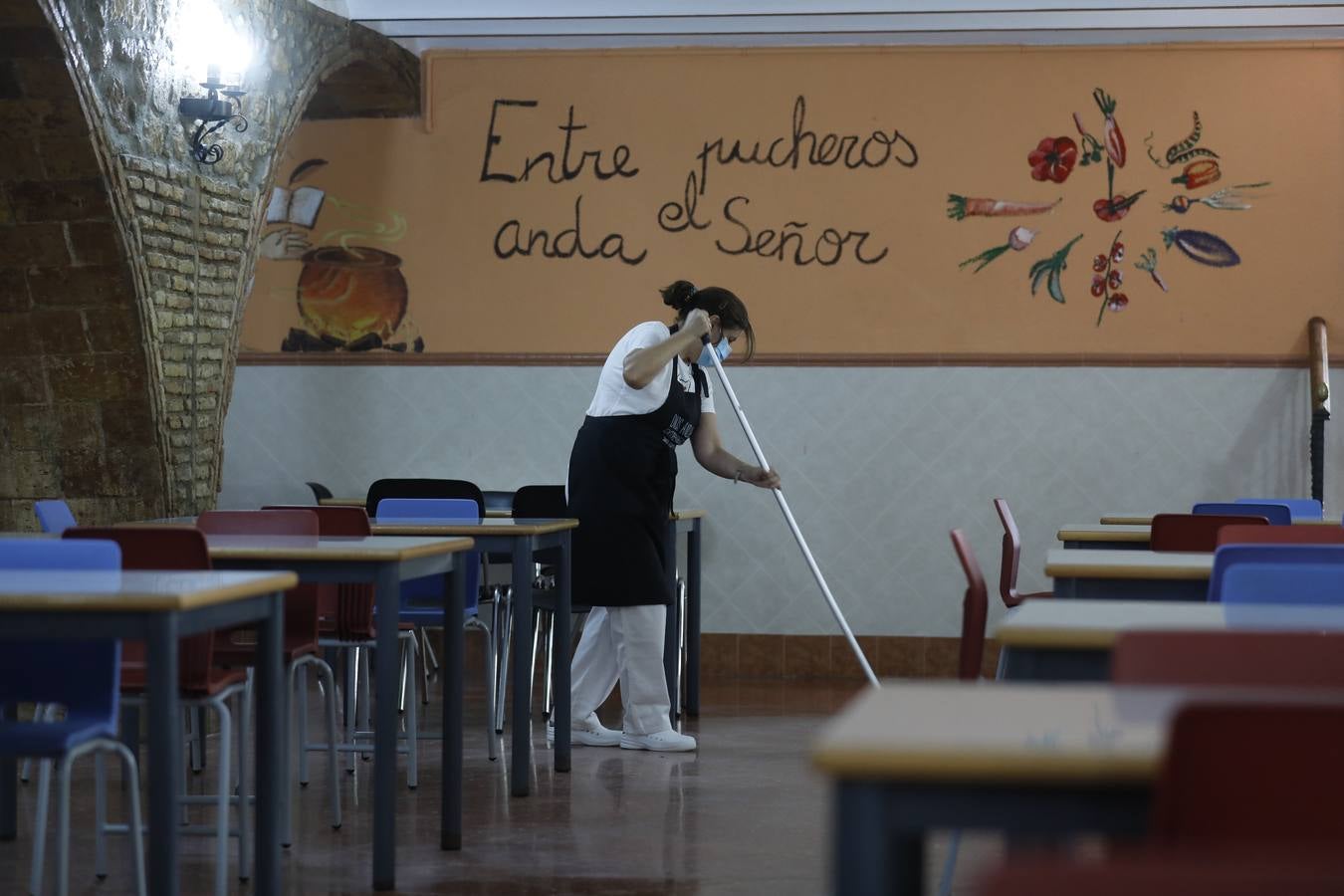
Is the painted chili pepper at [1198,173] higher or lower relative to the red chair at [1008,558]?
higher

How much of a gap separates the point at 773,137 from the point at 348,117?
2.09 metres

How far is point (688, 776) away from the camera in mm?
5191

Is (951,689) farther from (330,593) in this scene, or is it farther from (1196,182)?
(1196,182)

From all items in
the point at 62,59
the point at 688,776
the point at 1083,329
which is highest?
the point at 62,59

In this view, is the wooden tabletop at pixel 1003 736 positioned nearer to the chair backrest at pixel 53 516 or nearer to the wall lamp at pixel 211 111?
the chair backrest at pixel 53 516

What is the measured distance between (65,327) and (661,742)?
2.54 m

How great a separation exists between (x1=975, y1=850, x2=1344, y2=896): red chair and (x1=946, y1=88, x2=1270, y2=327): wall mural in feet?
22.2

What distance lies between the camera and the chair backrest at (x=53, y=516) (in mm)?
4738

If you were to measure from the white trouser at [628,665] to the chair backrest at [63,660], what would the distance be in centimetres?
270

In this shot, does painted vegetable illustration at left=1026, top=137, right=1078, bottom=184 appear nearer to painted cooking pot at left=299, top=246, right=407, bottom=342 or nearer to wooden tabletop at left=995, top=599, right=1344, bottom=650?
painted cooking pot at left=299, top=246, right=407, bottom=342

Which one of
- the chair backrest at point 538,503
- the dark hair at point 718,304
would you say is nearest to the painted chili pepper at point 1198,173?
the dark hair at point 718,304

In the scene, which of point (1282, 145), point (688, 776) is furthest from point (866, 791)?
point (1282, 145)

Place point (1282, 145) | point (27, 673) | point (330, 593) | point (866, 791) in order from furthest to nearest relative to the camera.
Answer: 1. point (1282, 145)
2. point (330, 593)
3. point (27, 673)
4. point (866, 791)

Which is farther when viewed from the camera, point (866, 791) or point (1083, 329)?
point (1083, 329)
